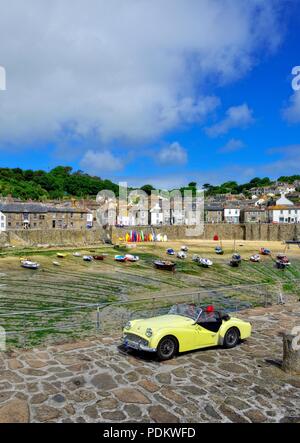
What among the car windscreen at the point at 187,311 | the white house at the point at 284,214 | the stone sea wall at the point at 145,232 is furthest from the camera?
the white house at the point at 284,214

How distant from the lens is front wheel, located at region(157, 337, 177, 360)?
27.1 ft

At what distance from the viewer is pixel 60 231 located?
61.0 metres

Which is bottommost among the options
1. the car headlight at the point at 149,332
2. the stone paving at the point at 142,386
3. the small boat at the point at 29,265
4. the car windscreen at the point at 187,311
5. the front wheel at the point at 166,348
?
the small boat at the point at 29,265

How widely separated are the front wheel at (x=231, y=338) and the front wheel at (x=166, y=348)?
172cm

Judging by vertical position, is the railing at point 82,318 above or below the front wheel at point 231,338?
below

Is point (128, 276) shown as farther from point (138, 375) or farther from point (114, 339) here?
point (138, 375)

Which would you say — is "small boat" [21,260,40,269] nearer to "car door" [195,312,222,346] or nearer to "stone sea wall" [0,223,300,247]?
"stone sea wall" [0,223,300,247]

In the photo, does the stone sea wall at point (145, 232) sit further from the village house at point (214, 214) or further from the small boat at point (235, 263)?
the small boat at point (235, 263)

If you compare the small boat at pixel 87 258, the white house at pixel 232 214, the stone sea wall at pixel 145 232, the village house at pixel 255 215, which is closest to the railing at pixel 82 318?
the small boat at pixel 87 258

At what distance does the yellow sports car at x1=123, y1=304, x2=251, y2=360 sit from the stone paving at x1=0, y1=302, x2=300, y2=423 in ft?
0.89

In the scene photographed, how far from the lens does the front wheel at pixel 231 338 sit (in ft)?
31.3
